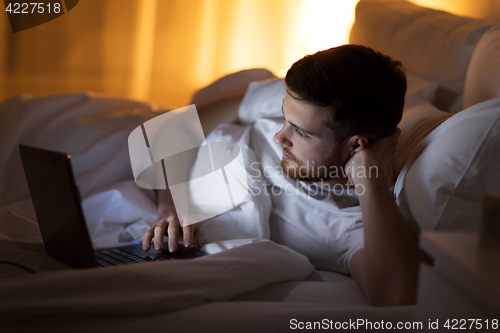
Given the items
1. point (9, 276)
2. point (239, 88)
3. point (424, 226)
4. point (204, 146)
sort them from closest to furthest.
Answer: point (9, 276)
point (424, 226)
point (204, 146)
point (239, 88)

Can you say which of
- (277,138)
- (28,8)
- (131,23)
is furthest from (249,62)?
(277,138)

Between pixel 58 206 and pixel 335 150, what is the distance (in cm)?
66

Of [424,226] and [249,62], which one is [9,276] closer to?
[424,226]

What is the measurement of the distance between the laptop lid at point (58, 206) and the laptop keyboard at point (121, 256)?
133 mm

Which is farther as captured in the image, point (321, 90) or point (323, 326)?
point (321, 90)

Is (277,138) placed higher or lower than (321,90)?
lower

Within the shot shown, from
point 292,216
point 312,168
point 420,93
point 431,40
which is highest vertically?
point 431,40

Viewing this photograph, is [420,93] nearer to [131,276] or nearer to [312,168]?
[312,168]

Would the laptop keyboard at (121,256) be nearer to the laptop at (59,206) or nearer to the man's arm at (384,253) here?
the laptop at (59,206)

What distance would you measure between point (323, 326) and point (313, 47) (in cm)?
205

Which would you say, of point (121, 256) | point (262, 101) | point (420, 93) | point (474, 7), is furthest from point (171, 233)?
point (474, 7)

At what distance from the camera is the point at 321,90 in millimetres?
Answer: 958

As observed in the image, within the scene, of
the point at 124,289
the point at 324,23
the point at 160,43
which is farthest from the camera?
the point at 160,43

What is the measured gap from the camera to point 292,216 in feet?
3.54
